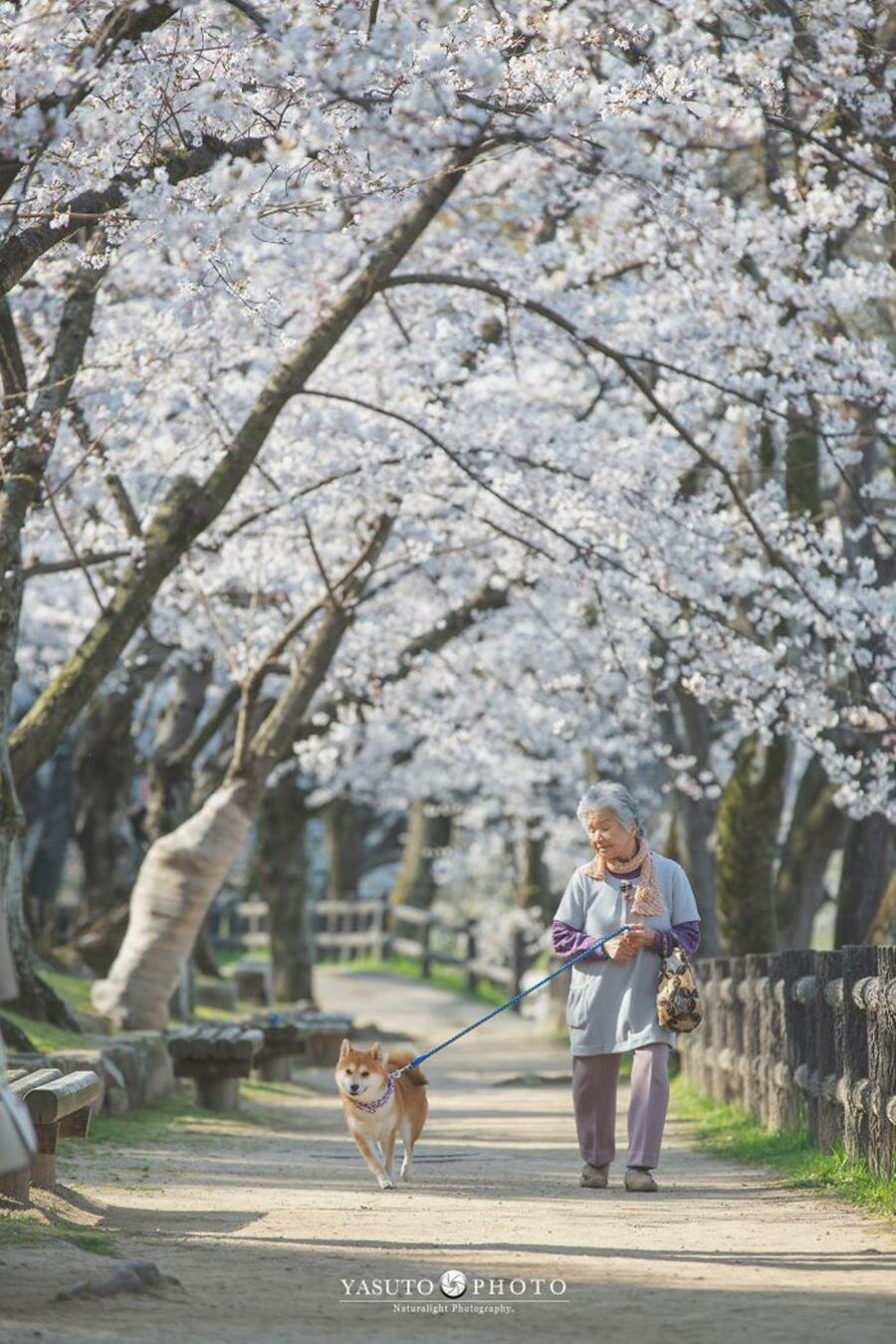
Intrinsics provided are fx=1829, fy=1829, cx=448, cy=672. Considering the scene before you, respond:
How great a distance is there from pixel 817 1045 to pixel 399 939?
1159 inches

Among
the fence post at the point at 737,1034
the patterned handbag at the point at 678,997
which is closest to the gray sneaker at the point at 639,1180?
the patterned handbag at the point at 678,997

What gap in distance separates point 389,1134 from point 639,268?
9291 millimetres

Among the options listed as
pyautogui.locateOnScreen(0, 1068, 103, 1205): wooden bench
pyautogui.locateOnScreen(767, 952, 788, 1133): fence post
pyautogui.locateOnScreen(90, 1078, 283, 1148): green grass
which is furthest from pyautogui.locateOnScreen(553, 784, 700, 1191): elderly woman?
pyautogui.locateOnScreen(90, 1078, 283, 1148): green grass

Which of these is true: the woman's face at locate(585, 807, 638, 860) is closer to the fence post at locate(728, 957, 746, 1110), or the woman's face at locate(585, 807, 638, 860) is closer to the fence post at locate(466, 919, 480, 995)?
the fence post at locate(728, 957, 746, 1110)

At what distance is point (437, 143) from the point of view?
9.13 m

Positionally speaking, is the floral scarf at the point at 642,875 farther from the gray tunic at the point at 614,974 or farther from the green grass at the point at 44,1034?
the green grass at the point at 44,1034

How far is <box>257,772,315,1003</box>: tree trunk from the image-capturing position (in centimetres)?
2588

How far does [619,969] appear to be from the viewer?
8172 millimetres

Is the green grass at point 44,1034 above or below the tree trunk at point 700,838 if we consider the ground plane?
below

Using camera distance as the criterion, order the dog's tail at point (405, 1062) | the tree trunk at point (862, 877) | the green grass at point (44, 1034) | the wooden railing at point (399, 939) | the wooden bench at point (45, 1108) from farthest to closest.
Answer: the wooden railing at point (399, 939) < the tree trunk at point (862, 877) < the green grass at point (44, 1034) < the dog's tail at point (405, 1062) < the wooden bench at point (45, 1108)

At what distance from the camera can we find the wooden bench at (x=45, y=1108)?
6.77 meters

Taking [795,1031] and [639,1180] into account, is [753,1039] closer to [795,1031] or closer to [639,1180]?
[795,1031]

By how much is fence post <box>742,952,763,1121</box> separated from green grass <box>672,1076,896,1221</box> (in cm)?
12

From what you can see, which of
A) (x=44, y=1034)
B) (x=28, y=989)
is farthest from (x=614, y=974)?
(x=28, y=989)
